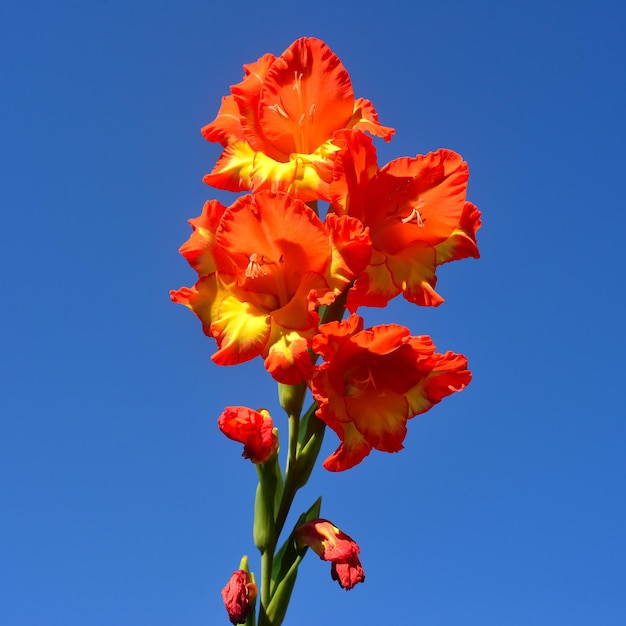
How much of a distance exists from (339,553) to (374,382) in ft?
1.53

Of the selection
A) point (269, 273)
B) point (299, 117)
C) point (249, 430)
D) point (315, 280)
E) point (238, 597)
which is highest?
point (299, 117)

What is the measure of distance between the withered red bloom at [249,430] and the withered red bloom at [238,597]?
33 cm

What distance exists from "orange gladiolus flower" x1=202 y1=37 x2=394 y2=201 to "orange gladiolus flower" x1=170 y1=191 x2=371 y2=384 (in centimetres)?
26

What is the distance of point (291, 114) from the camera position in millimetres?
2291

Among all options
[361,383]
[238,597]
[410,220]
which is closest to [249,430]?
[361,383]

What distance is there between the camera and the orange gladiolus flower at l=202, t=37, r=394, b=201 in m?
2.27

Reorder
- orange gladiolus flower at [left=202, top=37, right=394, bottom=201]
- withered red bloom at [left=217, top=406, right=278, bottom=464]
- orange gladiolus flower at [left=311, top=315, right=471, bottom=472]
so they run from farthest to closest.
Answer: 1. orange gladiolus flower at [left=202, top=37, right=394, bottom=201]
2. withered red bloom at [left=217, top=406, right=278, bottom=464]
3. orange gladiolus flower at [left=311, top=315, right=471, bottom=472]

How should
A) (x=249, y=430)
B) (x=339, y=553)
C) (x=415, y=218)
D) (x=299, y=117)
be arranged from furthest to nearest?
1. (x=299, y=117)
2. (x=415, y=218)
3. (x=249, y=430)
4. (x=339, y=553)

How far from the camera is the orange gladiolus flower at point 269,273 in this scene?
1911 mm

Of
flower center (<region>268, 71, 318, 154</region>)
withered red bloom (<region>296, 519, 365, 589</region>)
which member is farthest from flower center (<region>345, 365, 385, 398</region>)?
flower center (<region>268, 71, 318, 154</region>)

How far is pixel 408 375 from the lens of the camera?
1998 mm

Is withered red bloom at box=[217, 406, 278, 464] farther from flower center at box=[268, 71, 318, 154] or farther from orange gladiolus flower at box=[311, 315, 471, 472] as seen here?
flower center at box=[268, 71, 318, 154]

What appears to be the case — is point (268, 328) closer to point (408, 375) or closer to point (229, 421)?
point (229, 421)

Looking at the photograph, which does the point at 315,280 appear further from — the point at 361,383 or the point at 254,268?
the point at 361,383
